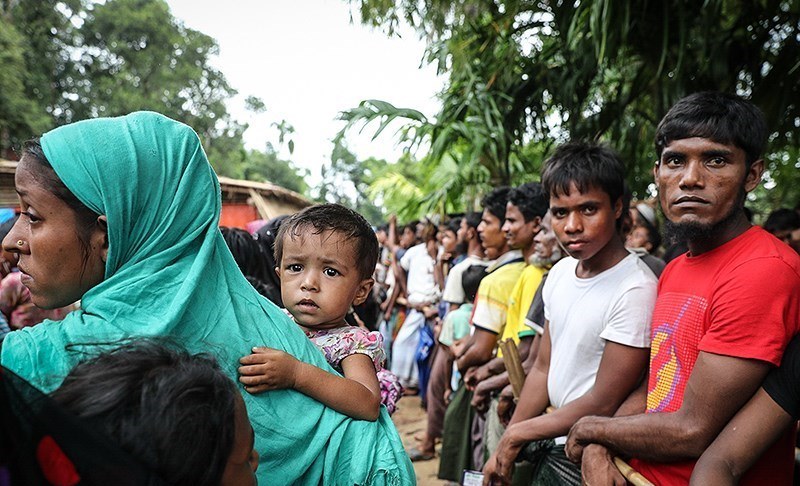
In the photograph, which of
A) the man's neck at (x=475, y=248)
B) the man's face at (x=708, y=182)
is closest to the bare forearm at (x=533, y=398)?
the man's face at (x=708, y=182)

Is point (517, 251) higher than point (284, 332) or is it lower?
lower

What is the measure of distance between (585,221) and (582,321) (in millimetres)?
417

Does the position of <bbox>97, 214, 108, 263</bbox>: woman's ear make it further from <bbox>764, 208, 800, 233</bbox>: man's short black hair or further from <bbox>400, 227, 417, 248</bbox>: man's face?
<bbox>400, 227, 417, 248</bbox>: man's face

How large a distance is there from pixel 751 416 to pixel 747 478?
217 mm

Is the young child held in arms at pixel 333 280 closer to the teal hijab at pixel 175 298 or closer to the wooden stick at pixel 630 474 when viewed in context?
the teal hijab at pixel 175 298

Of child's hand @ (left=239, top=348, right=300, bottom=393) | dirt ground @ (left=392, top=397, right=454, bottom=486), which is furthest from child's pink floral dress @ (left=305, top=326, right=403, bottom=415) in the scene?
dirt ground @ (left=392, top=397, right=454, bottom=486)

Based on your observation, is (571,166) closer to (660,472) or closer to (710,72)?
(660,472)

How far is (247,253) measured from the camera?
9.50 ft

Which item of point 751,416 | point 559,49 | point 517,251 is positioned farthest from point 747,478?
point 559,49

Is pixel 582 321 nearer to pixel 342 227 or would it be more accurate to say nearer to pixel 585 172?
pixel 585 172

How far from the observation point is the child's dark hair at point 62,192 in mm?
1196

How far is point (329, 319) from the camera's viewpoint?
5.64 ft

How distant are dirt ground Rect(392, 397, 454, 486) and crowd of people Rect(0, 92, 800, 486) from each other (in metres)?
2.72

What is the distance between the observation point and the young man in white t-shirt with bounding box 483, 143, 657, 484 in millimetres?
2213
